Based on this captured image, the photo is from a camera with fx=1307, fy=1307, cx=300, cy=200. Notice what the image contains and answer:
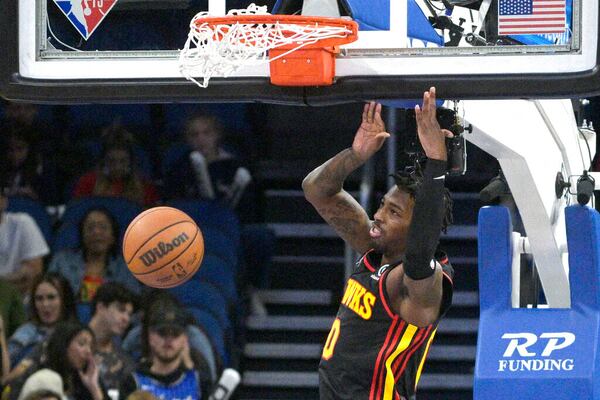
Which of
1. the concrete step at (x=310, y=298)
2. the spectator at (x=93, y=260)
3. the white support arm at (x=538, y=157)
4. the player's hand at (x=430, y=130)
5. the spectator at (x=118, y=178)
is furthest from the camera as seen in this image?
the concrete step at (x=310, y=298)

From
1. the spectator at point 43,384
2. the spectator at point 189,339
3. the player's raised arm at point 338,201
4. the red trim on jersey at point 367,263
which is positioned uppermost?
the player's raised arm at point 338,201

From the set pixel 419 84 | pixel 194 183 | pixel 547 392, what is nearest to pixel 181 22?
pixel 419 84

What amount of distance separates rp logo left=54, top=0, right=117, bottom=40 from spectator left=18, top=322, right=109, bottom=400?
3.35 metres

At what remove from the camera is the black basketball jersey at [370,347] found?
15.0 feet

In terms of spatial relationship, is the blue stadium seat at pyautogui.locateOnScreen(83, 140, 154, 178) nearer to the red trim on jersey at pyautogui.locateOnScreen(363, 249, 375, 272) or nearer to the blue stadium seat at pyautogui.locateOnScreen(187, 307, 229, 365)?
the blue stadium seat at pyautogui.locateOnScreen(187, 307, 229, 365)

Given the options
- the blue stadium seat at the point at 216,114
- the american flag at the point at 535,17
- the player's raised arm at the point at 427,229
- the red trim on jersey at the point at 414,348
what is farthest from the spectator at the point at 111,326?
the american flag at the point at 535,17

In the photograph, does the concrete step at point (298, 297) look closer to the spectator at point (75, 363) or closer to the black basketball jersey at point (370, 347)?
the spectator at point (75, 363)

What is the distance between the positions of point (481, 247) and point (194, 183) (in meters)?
4.15

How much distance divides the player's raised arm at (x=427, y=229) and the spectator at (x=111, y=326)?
11.4 feet

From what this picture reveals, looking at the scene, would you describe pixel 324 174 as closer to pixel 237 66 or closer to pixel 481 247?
pixel 481 247

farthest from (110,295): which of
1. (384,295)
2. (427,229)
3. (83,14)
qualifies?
(427,229)

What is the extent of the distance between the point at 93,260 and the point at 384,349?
12.8 ft

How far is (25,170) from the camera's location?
29.6ft

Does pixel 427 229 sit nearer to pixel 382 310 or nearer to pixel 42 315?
pixel 382 310
